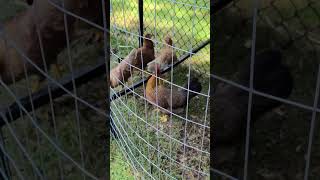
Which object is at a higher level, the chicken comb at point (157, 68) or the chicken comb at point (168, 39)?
the chicken comb at point (168, 39)

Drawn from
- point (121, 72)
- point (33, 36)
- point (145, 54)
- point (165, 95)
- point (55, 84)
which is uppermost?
point (33, 36)

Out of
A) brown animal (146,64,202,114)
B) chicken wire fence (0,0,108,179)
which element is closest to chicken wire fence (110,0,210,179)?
brown animal (146,64,202,114)

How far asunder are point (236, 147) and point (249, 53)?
20cm

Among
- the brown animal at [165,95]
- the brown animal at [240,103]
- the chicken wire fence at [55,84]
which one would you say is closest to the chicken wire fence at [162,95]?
the brown animal at [165,95]

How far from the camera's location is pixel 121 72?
332cm

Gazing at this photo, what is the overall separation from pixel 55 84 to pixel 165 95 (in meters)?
2.04

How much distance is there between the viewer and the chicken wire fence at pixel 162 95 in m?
2.93

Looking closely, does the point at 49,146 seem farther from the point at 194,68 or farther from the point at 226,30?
the point at 194,68

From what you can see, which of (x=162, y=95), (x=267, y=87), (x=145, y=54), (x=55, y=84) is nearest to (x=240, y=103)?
(x=267, y=87)

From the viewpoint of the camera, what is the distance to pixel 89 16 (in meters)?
1.07

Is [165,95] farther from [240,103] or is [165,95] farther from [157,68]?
[240,103]

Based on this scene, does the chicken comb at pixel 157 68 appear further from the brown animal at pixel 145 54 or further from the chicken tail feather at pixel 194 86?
the chicken tail feather at pixel 194 86

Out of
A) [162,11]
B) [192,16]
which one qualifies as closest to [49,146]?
[192,16]

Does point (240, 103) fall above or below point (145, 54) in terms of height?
above
